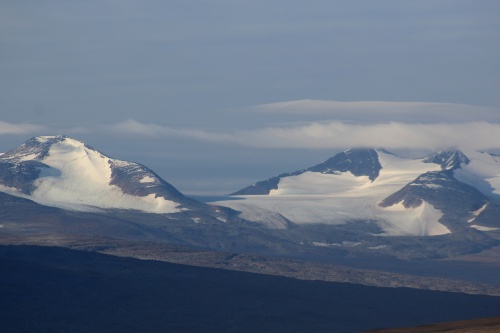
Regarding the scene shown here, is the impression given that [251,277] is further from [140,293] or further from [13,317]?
[13,317]

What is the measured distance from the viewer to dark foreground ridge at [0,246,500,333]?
150750 millimetres

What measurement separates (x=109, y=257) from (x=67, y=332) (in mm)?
50769

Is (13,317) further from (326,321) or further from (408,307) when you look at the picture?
(408,307)

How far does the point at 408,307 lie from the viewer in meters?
178

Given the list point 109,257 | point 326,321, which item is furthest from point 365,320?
point 109,257

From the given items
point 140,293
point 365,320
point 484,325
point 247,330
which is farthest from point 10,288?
point 484,325

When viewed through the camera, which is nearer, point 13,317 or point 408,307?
point 13,317

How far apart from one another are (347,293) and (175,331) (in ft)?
146

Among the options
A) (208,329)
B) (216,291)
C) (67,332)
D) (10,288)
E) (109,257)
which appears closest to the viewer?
(67,332)

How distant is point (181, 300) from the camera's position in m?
169

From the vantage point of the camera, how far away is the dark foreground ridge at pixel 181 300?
150750 millimetres

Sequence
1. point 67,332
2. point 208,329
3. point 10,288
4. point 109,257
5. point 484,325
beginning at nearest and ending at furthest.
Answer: point 484,325
point 67,332
point 208,329
point 10,288
point 109,257

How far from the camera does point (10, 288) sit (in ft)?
525

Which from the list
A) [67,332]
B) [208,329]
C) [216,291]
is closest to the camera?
[67,332]
